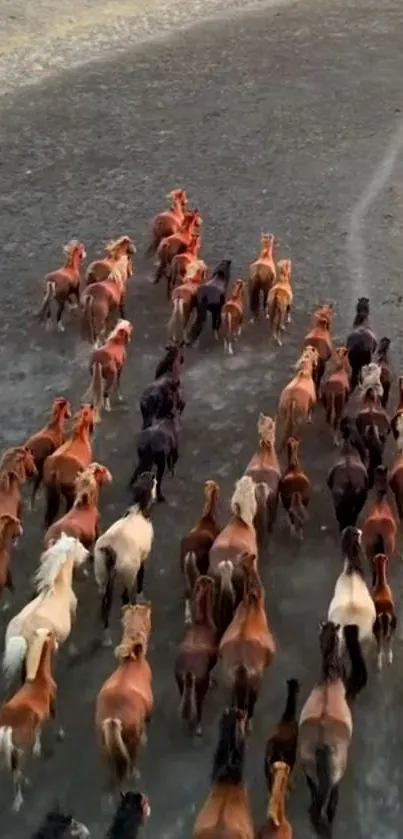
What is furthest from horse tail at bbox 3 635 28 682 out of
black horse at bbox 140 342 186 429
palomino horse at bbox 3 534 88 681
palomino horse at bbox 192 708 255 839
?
black horse at bbox 140 342 186 429

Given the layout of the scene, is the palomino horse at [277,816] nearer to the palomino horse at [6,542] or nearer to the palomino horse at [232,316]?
the palomino horse at [6,542]

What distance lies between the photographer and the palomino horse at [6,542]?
634cm

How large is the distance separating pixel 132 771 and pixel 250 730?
703mm

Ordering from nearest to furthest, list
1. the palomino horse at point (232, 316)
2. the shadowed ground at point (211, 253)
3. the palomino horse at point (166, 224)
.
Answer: the shadowed ground at point (211, 253) → the palomino horse at point (232, 316) → the palomino horse at point (166, 224)

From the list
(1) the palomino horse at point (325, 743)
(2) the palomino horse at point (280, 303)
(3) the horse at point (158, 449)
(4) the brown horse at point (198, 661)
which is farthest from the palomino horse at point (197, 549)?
(2) the palomino horse at point (280, 303)

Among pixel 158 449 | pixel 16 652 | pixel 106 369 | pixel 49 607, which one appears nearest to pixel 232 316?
pixel 106 369

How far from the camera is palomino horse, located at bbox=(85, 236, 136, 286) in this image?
9320mm

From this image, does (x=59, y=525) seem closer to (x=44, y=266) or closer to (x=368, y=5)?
(x=44, y=266)

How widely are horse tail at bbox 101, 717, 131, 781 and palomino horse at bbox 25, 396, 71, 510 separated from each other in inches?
93.5

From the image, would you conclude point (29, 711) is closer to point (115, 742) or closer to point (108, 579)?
point (115, 742)

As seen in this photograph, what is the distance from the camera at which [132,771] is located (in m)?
5.50

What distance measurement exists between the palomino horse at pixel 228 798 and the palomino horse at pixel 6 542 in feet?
5.75

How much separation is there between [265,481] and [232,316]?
92.3 inches

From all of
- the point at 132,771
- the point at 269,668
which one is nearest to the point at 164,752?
the point at 132,771
